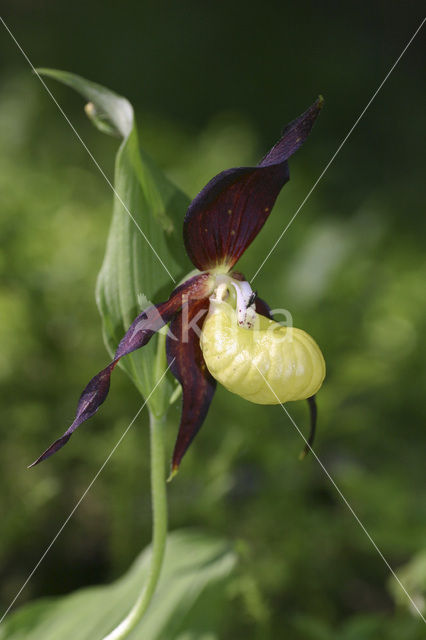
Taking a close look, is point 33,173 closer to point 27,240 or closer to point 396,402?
point 27,240

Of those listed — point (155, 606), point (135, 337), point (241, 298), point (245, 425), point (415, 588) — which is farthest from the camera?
point (245, 425)

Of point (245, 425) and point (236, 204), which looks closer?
point (236, 204)

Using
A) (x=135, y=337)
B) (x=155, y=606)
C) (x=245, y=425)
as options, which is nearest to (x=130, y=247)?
(x=135, y=337)

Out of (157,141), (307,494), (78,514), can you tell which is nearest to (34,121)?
(157,141)

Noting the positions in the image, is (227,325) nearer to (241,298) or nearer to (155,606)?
(241,298)

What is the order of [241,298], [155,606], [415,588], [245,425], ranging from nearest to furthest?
1. [241,298]
2. [155,606]
3. [415,588]
4. [245,425]

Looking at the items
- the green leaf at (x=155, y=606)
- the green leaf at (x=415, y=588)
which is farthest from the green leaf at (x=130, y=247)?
the green leaf at (x=415, y=588)

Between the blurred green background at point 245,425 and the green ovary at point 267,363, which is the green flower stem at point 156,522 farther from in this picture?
the blurred green background at point 245,425
